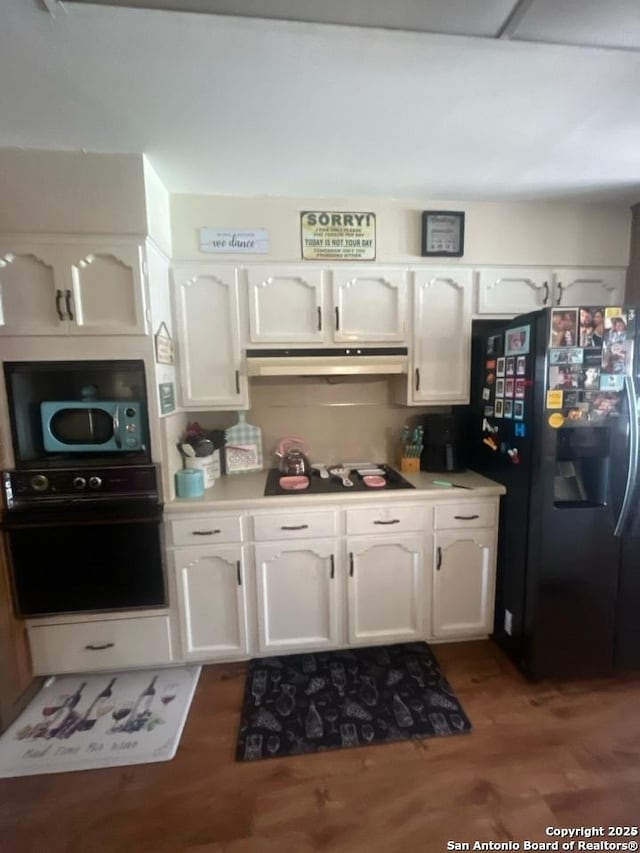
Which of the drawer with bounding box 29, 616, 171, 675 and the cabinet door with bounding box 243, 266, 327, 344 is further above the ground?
the cabinet door with bounding box 243, 266, 327, 344

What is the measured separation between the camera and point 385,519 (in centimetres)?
196

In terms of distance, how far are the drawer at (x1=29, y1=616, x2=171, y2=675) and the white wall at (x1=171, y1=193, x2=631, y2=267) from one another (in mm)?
1896

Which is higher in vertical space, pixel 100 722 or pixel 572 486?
pixel 572 486

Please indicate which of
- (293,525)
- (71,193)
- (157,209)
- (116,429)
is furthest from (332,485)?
(71,193)

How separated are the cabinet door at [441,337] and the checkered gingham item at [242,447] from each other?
98cm

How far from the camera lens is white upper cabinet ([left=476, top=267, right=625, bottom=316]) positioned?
7.07 ft

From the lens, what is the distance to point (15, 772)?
146 centimetres

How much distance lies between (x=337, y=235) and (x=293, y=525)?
1.56 m

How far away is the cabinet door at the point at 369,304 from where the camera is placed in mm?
2080

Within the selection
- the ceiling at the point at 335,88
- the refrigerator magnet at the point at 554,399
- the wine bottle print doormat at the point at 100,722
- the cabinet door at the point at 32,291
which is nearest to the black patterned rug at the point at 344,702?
the wine bottle print doormat at the point at 100,722

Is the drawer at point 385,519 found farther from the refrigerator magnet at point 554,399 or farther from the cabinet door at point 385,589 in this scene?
the refrigerator magnet at point 554,399

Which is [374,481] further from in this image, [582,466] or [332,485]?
[582,466]

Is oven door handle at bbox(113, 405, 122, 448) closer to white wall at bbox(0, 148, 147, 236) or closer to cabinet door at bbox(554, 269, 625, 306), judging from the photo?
white wall at bbox(0, 148, 147, 236)

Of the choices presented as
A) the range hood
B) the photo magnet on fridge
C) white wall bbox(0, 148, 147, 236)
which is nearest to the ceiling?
white wall bbox(0, 148, 147, 236)
